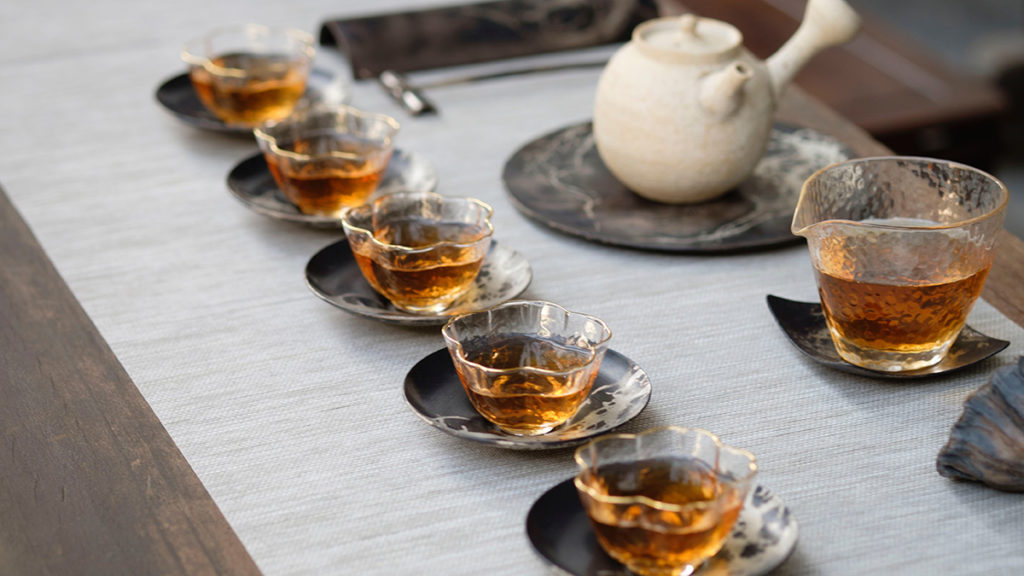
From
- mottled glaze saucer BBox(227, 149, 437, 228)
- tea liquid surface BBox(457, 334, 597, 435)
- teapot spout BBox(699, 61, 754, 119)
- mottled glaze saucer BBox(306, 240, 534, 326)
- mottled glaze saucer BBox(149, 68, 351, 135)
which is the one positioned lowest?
mottled glaze saucer BBox(149, 68, 351, 135)

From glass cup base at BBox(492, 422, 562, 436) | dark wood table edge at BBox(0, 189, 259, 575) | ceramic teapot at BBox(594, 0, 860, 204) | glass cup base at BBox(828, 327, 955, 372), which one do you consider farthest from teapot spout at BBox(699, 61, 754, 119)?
dark wood table edge at BBox(0, 189, 259, 575)

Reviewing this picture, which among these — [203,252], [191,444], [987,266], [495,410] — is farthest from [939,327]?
[203,252]

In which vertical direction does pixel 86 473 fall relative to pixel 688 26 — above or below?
below

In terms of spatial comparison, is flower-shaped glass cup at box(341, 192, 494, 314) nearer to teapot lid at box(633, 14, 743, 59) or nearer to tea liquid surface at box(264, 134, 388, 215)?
tea liquid surface at box(264, 134, 388, 215)

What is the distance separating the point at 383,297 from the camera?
82cm

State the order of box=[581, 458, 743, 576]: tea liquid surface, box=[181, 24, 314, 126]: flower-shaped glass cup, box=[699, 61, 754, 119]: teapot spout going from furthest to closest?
1. box=[181, 24, 314, 126]: flower-shaped glass cup
2. box=[699, 61, 754, 119]: teapot spout
3. box=[581, 458, 743, 576]: tea liquid surface

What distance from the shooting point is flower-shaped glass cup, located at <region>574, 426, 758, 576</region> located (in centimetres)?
52

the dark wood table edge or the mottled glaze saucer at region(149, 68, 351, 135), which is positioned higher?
the dark wood table edge

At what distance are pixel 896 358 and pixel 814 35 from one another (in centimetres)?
34

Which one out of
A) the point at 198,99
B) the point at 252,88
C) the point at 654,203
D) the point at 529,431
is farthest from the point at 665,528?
the point at 198,99

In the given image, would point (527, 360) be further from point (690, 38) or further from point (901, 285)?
point (690, 38)

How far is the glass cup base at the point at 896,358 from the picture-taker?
2.34 ft

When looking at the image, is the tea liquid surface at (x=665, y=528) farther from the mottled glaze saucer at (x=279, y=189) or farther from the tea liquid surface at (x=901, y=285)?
the mottled glaze saucer at (x=279, y=189)

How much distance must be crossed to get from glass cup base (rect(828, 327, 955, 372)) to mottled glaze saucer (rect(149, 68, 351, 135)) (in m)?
0.67
